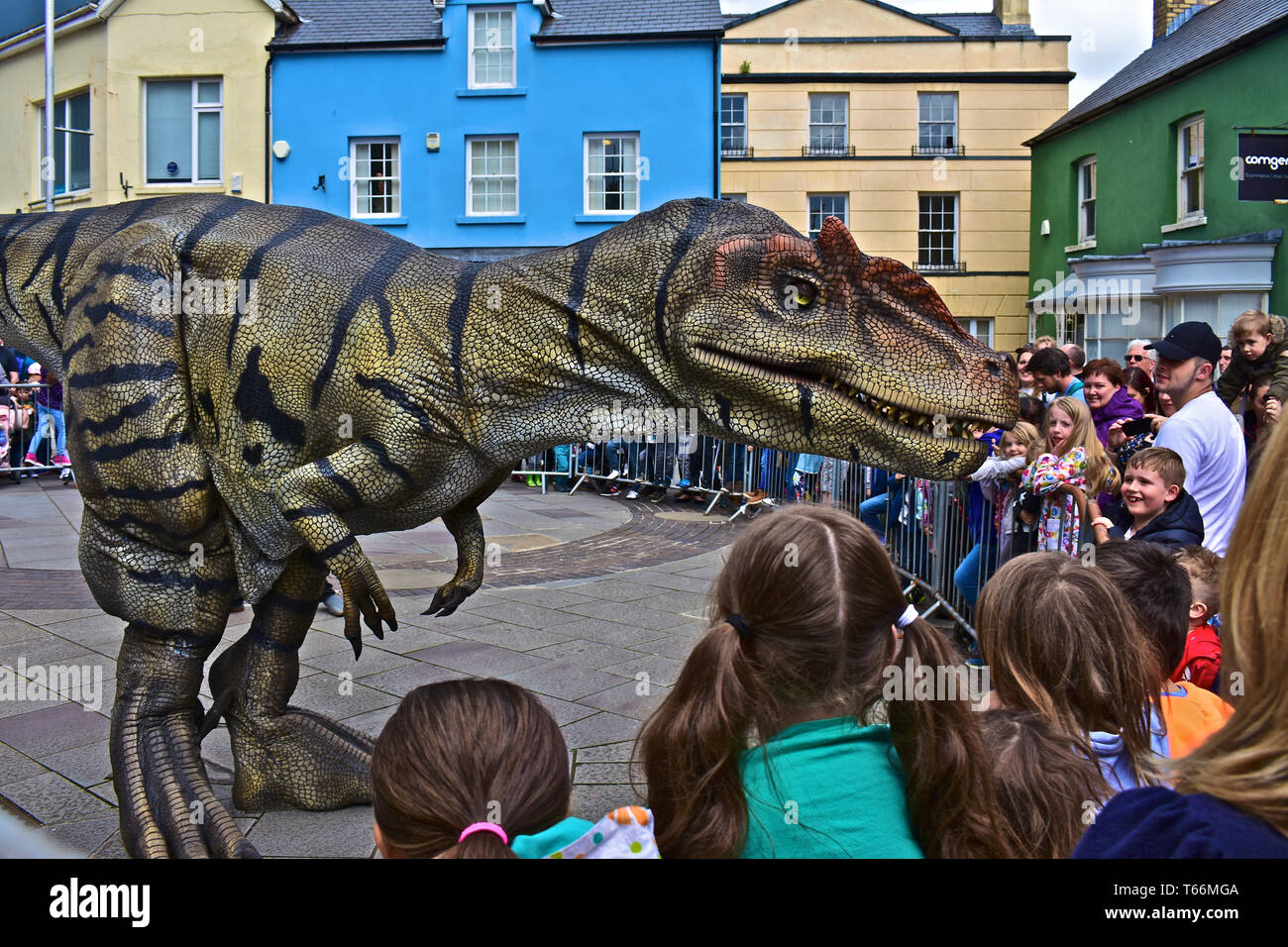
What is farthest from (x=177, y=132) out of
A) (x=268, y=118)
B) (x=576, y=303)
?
(x=576, y=303)

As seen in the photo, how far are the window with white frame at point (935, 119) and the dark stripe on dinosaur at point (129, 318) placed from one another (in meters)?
25.0

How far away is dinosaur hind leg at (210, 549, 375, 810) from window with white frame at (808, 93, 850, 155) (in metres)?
24.3

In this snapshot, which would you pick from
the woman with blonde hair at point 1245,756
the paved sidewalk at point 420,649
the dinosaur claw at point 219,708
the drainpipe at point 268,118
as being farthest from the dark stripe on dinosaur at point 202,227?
the drainpipe at point 268,118

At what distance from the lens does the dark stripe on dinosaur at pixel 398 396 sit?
2768mm

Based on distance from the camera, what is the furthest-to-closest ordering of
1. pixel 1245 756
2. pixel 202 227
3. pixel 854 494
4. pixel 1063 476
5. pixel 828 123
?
1. pixel 828 123
2. pixel 854 494
3. pixel 1063 476
4. pixel 202 227
5. pixel 1245 756

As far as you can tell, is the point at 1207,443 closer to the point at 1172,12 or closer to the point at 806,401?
the point at 806,401

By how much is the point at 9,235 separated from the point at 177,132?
57.8ft

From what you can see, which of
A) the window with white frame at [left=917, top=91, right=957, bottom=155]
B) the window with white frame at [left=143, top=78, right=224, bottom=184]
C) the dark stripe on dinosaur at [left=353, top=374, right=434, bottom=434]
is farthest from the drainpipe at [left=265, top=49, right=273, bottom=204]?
the dark stripe on dinosaur at [left=353, top=374, right=434, bottom=434]

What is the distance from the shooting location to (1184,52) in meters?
19.1

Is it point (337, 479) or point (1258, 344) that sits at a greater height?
point (1258, 344)

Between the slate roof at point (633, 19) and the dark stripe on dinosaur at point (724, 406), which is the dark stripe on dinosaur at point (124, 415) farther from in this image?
the slate roof at point (633, 19)

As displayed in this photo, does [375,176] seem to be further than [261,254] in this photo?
Yes
